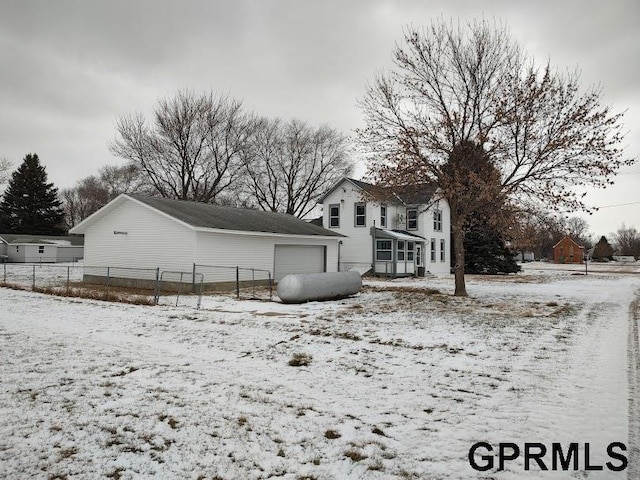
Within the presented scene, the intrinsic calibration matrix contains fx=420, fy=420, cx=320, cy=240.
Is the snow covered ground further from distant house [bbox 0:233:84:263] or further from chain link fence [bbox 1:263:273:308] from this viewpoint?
distant house [bbox 0:233:84:263]

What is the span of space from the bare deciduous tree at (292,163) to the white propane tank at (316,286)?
30.4 metres

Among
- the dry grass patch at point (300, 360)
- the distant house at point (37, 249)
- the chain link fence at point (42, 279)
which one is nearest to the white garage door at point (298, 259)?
the chain link fence at point (42, 279)

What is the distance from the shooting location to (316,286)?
49.9 feet

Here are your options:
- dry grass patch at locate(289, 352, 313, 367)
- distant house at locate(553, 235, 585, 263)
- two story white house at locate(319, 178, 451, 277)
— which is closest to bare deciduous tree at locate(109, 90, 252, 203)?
two story white house at locate(319, 178, 451, 277)

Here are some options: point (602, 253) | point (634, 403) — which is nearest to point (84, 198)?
point (634, 403)

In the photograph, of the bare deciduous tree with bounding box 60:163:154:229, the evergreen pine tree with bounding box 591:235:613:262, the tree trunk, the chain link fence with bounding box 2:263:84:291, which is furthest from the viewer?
the evergreen pine tree with bounding box 591:235:613:262

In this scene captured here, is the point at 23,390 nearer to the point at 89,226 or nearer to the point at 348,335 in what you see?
the point at 348,335

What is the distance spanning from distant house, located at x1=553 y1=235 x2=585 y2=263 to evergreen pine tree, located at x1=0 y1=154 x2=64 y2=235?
85.2 meters

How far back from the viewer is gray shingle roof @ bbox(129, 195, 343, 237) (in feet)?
64.2

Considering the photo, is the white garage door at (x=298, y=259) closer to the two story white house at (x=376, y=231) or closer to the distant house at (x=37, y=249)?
the two story white house at (x=376, y=231)

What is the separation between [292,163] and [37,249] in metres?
30.5

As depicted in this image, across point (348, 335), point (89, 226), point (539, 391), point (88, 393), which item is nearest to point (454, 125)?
point (348, 335)

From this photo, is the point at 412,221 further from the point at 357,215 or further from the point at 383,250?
the point at 357,215

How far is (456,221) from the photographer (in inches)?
734
